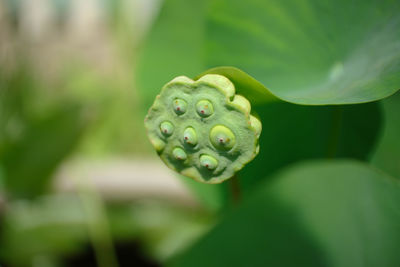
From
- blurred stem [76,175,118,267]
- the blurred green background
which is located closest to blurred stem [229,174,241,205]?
the blurred green background

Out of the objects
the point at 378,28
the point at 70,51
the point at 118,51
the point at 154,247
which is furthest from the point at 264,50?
the point at 70,51

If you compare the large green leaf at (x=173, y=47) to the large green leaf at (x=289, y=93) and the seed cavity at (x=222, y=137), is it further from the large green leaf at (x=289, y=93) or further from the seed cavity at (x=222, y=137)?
the seed cavity at (x=222, y=137)

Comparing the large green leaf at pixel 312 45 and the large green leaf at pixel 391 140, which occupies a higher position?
the large green leaf at pixel 312 45

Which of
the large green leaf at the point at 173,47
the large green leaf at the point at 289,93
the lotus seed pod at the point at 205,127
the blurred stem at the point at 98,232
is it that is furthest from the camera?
the blurred stem at the point at 98,232

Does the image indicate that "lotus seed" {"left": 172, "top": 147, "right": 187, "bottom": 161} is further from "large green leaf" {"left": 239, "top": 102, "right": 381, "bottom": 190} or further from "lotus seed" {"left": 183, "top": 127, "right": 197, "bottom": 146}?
"large green leaf" {"left": 239, "top": 102, "right": 381, "bottom": 190}

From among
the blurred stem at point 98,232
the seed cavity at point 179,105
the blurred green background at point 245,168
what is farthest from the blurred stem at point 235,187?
the blurred stem at point 98,232

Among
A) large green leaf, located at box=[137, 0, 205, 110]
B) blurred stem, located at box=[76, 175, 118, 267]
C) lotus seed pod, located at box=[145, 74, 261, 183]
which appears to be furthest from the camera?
blurred stem, located at box=[76, 175, 118, 267]
